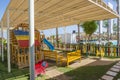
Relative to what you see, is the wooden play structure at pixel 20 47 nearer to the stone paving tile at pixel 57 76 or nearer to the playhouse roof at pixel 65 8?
the playhouse roof at pixel 65 8

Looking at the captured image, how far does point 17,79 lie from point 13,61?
3786 millimetres

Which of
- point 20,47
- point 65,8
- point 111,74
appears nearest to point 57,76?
point 111,74

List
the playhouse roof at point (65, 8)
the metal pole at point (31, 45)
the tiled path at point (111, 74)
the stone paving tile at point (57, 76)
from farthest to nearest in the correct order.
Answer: the playhouse roof at point (65, 8) → the stone paving tile at point (57, 76) → the tiled path at point (111, 74) → the metal pole at point (31, 45)

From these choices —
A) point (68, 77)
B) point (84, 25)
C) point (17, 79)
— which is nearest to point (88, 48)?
point (84, 25)

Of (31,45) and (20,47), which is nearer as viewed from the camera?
(31,45)

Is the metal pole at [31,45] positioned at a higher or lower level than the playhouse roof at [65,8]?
lower

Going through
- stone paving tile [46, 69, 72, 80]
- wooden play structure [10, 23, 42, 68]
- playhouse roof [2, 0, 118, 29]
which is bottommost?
stone paving tile [46, 69, 72, 80]

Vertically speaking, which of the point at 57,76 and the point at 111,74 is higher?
the point at 111,74

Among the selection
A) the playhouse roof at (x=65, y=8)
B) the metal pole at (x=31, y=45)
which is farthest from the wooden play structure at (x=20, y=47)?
the metal pole at (x=31, y=45)

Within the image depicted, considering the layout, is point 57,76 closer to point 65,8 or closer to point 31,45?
point 31,45

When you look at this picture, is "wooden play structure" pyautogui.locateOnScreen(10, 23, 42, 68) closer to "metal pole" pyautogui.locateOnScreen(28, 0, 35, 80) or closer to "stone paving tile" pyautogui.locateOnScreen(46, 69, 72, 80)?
"stone paving tile" pyautogui.locateOnScreen(46, 69, 72, 80)

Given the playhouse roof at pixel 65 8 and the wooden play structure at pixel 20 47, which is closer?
the playhouse roof at pixel 65 8

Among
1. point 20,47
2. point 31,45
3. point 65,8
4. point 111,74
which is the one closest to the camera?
point 31,45

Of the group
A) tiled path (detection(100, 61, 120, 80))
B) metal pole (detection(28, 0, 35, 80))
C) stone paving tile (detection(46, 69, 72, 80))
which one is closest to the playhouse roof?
metal pole (detection(28, 0, 35, 80))
